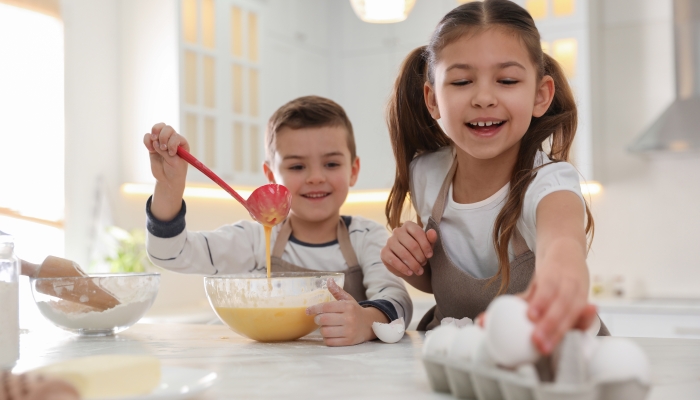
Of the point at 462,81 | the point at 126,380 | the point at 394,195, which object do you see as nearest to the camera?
the point at 126,380

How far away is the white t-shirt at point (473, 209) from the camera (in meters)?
1.07

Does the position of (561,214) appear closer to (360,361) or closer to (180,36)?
(360,361)

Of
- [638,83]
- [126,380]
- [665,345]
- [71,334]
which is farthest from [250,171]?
[126,380]

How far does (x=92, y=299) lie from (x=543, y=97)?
85cm

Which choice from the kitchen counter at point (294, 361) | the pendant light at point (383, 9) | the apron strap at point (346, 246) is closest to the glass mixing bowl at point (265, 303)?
the kitchen counter at point (294, 361)

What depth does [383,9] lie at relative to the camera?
1.85 metres

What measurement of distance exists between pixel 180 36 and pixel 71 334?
2160mm

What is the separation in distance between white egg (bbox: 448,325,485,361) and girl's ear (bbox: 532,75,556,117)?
69cm

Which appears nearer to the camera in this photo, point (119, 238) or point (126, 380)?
point (126, 380)

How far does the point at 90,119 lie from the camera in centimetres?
315

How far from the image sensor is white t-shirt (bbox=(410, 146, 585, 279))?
1.07m

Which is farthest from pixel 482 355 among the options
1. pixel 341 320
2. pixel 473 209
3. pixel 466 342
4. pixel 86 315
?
pixel 86 315

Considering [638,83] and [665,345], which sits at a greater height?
[638,83]

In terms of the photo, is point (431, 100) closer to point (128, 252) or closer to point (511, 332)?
point (511, 332)
